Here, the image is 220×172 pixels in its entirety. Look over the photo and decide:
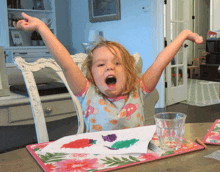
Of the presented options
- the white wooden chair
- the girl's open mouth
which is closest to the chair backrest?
the white wooden chair

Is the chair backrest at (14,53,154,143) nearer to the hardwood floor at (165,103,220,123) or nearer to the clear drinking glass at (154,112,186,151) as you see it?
the clear drinking glass at (154,112,186,151)

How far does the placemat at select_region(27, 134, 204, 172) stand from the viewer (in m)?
0.51

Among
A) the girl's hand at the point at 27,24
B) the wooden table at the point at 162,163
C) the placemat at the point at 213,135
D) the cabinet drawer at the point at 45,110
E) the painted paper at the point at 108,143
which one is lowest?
the cabinet drawer at the point at 45,110

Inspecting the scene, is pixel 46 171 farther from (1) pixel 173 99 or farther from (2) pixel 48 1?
(2) pixel 48 1

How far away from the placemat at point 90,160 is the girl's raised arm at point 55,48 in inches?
10.6

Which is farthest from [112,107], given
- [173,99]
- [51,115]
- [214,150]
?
[173,99]

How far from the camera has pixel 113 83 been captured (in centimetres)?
83

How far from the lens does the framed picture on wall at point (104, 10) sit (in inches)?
167

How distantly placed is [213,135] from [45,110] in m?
0.97

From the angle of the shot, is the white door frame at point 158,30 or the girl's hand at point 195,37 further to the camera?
the white door frame at point 158,30

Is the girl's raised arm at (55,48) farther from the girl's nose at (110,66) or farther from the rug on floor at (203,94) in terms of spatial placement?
the rug on floor at (203,94)

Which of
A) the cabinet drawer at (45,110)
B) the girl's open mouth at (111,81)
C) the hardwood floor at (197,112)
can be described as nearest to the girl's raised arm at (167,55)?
the girl's open mouth at (111,81)

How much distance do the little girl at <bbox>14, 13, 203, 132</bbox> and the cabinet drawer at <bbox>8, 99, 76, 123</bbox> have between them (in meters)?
0.62

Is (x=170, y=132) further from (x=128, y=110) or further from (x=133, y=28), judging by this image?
(x=133, y=28)
